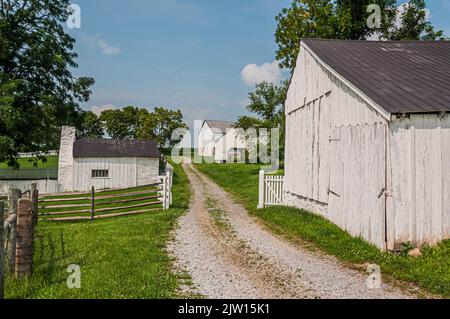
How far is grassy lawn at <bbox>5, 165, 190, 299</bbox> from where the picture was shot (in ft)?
20.2

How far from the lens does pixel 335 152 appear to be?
456 inches

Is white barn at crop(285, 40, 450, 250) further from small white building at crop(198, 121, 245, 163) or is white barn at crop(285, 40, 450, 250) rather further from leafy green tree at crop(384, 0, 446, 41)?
small white building at crop(198, 121, 245, 163)

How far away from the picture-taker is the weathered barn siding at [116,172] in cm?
2953

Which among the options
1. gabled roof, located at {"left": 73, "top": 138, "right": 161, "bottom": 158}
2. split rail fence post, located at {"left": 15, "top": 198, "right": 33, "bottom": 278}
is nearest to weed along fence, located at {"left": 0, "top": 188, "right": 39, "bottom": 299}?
split rail fence post, located at {"left": 15, "top": 198, "right": 33, "bottom": 278}

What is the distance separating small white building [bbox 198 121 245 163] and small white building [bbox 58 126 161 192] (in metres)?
23.3

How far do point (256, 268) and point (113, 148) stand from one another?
25.0 metres

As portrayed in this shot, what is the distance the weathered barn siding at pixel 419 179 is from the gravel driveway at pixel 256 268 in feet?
6.80

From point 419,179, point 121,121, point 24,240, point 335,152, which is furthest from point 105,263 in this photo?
point 121,121

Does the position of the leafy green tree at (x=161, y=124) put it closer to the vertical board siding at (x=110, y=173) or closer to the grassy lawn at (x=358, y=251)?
the vertical board siding at (x=110, y=173)

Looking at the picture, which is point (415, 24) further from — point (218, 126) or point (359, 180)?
point (218, 126)

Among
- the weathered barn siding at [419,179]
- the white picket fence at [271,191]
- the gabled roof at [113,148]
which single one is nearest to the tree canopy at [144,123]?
the gabled roof at [113,148]
